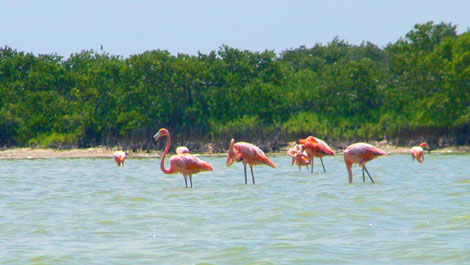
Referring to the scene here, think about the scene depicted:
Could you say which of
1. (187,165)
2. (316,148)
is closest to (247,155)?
(187,165)

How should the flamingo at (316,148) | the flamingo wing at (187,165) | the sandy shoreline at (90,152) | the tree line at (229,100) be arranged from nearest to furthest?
the flamingo wing at (187,165) < the flamingo at (316,148) < the sandy shoreline at (90,152) < the tree line at (229,100)

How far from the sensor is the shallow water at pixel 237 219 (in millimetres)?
8352

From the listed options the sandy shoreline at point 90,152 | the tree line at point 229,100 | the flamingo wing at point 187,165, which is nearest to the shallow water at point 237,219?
the flamingo wing at point 187,165

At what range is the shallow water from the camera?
8352 mm

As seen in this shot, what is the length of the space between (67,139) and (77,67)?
5768mm

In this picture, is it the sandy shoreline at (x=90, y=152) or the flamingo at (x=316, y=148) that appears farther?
the sandy shoreline at (x=90, y=152)

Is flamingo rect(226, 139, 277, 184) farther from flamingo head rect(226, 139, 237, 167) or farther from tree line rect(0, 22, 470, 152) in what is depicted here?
tree line rect(0, 22, 470, 152)

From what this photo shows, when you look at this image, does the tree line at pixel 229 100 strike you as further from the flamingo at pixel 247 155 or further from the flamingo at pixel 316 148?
the flamingo at pixel 247 155

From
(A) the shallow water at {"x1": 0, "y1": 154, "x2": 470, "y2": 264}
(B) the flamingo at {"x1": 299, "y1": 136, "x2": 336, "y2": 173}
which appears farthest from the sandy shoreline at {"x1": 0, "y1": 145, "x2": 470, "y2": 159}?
(B) the flamingo at {"x1": 299, "y1": 136, "x2": 336, "y2": 173}

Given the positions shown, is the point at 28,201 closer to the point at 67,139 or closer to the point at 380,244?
the point at 380,244

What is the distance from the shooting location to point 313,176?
1903 cm

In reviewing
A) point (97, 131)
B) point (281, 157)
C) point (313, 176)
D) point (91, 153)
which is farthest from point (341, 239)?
point (97, 131)

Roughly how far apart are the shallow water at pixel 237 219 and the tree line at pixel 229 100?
1139 centimetres

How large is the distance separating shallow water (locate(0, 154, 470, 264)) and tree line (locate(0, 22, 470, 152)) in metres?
11.4
